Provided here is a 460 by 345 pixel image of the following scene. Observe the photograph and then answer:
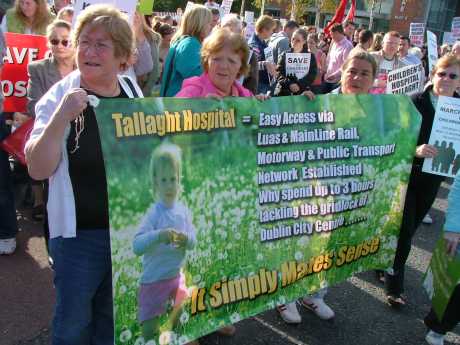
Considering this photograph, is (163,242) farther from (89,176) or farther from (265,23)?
(265,23)

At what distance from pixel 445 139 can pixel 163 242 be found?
6.87 feet

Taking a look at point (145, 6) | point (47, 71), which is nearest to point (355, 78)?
point (47, 71)

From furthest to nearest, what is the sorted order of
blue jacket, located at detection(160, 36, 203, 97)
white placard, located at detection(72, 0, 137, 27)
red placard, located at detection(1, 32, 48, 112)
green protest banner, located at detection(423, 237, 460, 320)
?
red placard, located at detection(1, 32, 48, 112), blue jacket, located at detection(160, 36, 203, 97), white placard, located at detection(72, 0, 137, 27), green protest banner, located at detection(423, 237, 460, 320)

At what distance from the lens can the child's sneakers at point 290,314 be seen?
3.25m

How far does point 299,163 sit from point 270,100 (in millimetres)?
404

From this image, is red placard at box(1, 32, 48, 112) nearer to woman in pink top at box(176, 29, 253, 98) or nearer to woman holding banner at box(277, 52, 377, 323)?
woman in pink top at box(176, 29, 253, 98)

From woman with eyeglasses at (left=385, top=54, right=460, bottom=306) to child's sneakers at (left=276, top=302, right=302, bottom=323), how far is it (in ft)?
2.75

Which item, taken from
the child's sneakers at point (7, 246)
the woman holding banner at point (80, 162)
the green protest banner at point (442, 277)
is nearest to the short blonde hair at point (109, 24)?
the woman holding banner at point (80, 162)

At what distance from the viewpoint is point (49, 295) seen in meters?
3.36

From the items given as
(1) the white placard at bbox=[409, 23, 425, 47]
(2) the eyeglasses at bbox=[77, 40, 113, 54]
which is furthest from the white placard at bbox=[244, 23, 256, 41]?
(2) the eyeglasses at bbox=[77, 40, 113, 54]

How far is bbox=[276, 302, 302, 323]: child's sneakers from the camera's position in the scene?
10.7 feet

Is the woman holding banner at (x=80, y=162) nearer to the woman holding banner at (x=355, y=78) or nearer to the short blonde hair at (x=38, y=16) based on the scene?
the woman holding banner at (x=355, y=78)

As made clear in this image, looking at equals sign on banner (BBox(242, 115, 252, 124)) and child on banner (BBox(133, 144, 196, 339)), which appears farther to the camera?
equals sign on banner (BBox(242, 115, 252, 124))

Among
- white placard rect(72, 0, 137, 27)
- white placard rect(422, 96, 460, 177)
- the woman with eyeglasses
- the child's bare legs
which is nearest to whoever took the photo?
the child's bare legs
